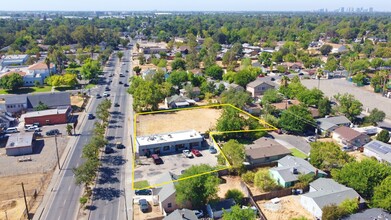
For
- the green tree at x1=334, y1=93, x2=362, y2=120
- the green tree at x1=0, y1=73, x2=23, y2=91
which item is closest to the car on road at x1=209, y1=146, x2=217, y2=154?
the green tree at x1=334, y1=93, x2=362, y2=120

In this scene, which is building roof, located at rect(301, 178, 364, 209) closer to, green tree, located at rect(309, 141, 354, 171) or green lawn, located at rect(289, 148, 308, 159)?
green tree, located at rect(309, 141, 354, 171)

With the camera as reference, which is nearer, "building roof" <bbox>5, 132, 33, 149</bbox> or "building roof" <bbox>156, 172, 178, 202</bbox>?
"building roof" <bbox>156, 172, 178, 202</bbox>

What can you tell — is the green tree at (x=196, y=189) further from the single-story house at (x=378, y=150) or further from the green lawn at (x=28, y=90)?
the green lawn at (x=28, y=90)

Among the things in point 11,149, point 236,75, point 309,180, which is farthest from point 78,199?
point 236,75

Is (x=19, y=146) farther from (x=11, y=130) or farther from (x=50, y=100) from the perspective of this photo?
(x=50, y=100)

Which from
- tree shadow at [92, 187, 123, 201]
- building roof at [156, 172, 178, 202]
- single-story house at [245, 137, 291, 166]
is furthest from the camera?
single-story house at [245, 137, 291, 166]

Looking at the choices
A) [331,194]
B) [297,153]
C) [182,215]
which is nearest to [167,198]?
[182,215]
